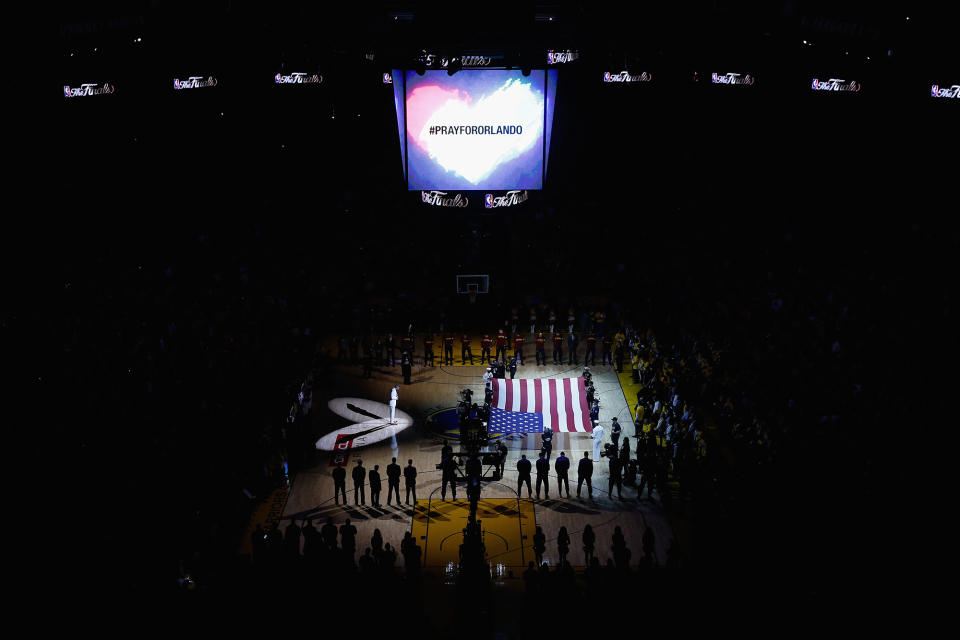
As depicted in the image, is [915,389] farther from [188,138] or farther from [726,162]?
[188,138]

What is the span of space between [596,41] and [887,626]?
94.1ft

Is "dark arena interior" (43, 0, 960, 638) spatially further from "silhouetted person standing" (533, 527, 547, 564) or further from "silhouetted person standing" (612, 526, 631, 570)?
"silhouetted person standing" (612, 526, 631, 570)

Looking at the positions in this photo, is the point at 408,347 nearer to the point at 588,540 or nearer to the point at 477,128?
the point at 477,128

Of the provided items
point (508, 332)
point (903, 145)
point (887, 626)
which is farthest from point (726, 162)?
point (887, 626)

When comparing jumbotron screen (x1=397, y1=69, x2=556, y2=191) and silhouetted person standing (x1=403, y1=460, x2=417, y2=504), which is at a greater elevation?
jumbotron screen (x1=397, y1=69, x2=556, y2=191)

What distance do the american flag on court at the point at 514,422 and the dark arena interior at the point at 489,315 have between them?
181 mm

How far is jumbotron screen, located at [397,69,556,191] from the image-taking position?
26.1 m

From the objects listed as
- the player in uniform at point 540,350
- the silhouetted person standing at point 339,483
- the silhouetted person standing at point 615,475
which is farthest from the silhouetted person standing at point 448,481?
the player in uniform at point 540,350

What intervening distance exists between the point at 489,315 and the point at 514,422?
11.8 m

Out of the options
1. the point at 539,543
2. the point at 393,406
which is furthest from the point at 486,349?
the point at 539,543

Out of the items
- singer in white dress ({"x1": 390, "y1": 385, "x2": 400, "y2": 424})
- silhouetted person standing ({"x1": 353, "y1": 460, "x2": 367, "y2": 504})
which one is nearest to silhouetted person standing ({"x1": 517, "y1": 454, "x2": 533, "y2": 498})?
silhouetted person standing ({"x1": 353, "y1": 460, "x2": 367, "y2": 504})

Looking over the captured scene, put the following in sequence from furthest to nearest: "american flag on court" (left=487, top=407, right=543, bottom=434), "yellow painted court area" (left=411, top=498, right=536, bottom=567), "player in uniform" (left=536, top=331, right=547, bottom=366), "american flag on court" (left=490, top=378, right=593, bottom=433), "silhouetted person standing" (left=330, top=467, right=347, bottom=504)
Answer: "player in uniform" (left=536, top=331, right=547, bottom=366)
"american flag on court" (left=487, top=407, right=543, bottom=434)
"american flag on court" (left=490, top=378, right=593, bottom=433)
"silhouetted person standing" (left=330, top=467, right=347, bottom=504)
"yellow painted court area" (left=411, top=498, right=536, bottom=567)

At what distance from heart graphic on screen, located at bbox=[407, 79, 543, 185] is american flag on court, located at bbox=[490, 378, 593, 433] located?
24.7 ft

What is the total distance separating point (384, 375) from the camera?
30.2 m
